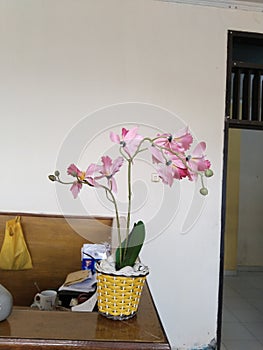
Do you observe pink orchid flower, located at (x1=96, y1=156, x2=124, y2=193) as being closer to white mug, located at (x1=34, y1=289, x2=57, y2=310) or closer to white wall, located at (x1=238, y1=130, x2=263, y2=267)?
white mug, located at (x1=34, y1=289, x2=57, y2=310)

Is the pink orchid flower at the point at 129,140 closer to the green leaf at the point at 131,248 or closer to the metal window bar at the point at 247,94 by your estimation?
the green leaf at the point at 131,248

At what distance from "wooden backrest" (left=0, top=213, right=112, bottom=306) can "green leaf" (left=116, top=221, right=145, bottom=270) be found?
1396 mm

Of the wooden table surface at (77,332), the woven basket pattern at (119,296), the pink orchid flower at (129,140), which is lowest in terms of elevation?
the wooden table surface at (77,332)

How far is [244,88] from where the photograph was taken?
9.34 ft

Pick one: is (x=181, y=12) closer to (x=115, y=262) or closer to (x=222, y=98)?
(x=222, y=98)

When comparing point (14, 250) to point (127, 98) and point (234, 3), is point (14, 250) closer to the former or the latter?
point (127, 98)

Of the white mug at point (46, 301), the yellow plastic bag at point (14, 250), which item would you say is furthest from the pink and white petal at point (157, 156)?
the yellow plastic bag at point (14, 250)

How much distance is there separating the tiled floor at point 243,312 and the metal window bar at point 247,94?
1793 mm

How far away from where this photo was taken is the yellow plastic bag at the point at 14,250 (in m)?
2.26

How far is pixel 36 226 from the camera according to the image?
2.43m

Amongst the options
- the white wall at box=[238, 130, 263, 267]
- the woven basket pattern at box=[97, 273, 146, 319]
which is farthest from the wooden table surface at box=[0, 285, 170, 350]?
the white wall at box=[238, 130, 263, 267]

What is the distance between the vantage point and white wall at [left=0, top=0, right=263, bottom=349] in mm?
2525

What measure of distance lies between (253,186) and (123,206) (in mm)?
3266

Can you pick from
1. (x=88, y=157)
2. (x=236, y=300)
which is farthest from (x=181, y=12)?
(x=236, y=300)
